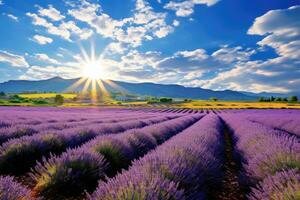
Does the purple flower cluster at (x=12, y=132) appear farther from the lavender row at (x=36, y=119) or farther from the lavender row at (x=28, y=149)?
the lavender row at (x=36, y=119)

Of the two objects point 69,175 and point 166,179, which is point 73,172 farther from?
point 166,179

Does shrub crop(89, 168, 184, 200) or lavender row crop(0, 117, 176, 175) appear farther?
lavender row crop(0, 117, 176, 175)

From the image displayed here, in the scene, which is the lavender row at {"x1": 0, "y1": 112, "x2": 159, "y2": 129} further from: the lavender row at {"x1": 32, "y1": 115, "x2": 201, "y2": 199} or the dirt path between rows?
the dirt path between rows

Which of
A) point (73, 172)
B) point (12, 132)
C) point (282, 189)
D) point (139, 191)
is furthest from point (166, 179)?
point (12, 132)

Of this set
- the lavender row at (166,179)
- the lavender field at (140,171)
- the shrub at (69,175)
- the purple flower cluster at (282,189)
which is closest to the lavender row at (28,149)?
the lavender field at (140,171)

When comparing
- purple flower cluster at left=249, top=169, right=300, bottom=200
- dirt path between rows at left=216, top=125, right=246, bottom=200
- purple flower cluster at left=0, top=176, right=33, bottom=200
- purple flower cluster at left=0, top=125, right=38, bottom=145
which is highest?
purple flower cluster at left=249, top=169, right=300, bottom=200

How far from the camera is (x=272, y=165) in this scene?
10.4ft

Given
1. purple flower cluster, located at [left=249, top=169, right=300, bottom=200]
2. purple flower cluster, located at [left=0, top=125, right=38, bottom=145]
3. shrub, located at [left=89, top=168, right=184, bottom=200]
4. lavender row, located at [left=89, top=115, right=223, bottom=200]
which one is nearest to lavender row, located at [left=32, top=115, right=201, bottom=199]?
lavender row, located at [left=89, top=115, right=223, bottom=200]

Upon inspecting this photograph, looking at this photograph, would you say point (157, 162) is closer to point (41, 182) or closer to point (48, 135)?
point (41, 182)

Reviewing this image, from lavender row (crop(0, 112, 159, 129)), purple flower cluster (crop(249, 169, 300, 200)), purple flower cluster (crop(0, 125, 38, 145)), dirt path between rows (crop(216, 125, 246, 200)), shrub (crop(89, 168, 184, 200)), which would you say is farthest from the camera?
lavender row (crop(0, 112, 159, 129))

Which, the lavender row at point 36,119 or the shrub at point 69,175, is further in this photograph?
the lavender row at point 36,119

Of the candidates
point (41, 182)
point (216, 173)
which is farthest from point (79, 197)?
point (216, 173)

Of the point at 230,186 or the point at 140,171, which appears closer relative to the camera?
the point at 140,171

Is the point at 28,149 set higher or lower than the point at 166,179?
lower
